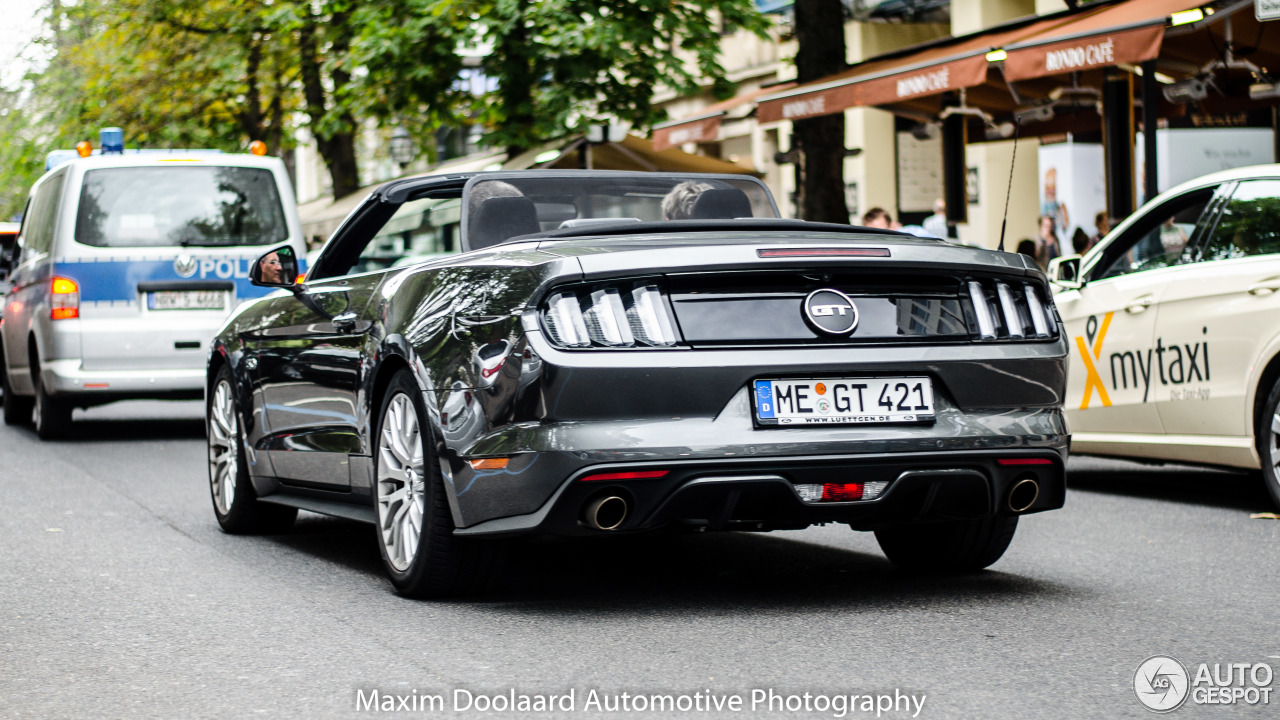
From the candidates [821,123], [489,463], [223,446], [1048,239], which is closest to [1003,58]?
[821,123]

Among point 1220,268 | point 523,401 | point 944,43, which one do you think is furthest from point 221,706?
point 944,43

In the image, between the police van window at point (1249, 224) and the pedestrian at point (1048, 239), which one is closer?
the police van window at point (1249, 224)

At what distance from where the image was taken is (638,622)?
5336 millimetres

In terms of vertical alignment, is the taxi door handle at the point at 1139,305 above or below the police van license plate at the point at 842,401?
below

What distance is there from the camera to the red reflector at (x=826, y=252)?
5.23 m

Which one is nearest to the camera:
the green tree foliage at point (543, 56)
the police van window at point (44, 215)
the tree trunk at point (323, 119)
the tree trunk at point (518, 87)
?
the police van window at point (44, 215)

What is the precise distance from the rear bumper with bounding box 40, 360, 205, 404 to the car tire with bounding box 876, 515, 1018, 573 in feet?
26.7

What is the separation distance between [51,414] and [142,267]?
1347 mm

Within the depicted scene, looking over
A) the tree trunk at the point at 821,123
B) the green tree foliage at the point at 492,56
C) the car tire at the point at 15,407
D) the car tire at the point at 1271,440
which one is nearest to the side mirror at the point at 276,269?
the car tire at the point at 1271,440

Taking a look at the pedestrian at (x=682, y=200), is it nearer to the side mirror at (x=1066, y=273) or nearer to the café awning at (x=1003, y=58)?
the side mirror at (x=1066, y=273)

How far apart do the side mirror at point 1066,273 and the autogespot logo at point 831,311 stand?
4.29m

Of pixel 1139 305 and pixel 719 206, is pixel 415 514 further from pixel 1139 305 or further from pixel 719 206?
pixel 1139 305

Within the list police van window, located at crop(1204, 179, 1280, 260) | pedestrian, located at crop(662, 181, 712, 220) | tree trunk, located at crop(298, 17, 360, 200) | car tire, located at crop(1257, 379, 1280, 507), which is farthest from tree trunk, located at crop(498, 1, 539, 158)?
pedestrian, located at crop(662, 181, 712, 220)

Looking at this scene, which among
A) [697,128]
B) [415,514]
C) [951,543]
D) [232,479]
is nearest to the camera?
[415,514]
